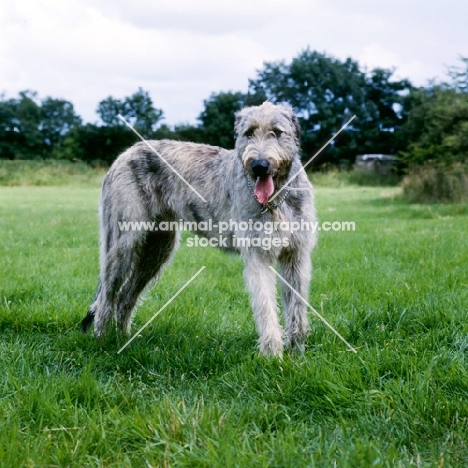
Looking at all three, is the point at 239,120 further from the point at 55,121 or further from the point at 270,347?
the point at 55,121

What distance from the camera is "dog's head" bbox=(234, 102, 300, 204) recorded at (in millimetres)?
4336

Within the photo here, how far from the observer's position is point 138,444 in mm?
2852

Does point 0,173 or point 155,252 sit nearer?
point 155,252

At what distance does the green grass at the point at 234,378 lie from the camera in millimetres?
2750

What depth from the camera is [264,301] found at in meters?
4.38

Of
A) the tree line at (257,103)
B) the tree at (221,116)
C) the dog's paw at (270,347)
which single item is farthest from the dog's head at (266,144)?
the tree at (221,116)

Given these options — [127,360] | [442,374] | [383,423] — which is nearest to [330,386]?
[383,423]

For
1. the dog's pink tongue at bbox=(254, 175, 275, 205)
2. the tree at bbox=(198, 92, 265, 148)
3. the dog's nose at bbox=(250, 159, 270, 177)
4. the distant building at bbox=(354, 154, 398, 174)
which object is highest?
the tree at bbox=(198, 92, 265, 148)

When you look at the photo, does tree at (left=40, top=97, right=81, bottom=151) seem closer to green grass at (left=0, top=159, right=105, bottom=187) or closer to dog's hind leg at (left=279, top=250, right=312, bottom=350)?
green grass at (left=0, top=159, right=105, bottom=187)

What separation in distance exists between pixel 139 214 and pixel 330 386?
8.94 feet

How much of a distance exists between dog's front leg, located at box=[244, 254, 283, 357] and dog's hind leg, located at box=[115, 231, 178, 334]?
55.4 inches

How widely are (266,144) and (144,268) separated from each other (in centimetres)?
203

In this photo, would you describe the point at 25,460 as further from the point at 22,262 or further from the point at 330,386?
the point at 22,262

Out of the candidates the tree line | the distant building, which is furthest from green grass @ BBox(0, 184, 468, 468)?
the distant building
